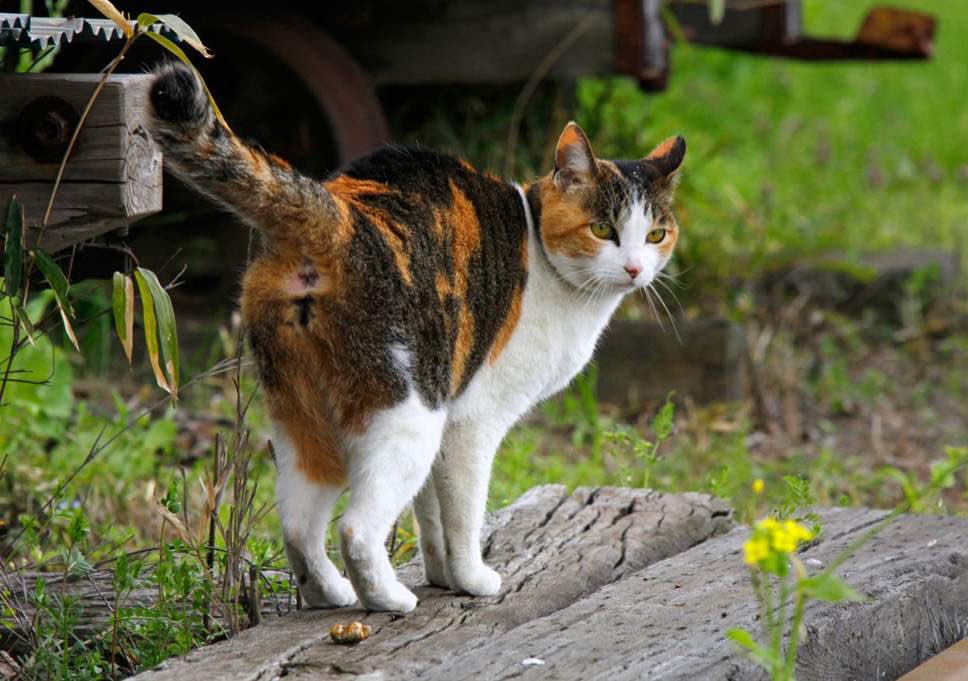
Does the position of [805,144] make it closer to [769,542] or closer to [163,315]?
[163,315]

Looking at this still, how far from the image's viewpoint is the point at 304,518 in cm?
284

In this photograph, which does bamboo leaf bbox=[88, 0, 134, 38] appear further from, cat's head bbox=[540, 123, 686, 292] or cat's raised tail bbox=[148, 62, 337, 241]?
cat's head bbox=[540, 123, 686, 292]

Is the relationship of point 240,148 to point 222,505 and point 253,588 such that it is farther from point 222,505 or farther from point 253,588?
point 222,505

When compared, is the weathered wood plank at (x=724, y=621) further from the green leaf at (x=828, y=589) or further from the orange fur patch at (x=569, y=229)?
the orange fur patch at (x=569, y=229)

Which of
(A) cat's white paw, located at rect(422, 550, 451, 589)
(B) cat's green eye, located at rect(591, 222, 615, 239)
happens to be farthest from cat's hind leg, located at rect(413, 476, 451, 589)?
(B) cat's green eye, located at rect(591, 222, 615, 239)

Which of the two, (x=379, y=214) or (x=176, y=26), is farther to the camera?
(x=379, y=214)

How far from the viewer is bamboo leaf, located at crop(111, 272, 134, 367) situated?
8.68 feet

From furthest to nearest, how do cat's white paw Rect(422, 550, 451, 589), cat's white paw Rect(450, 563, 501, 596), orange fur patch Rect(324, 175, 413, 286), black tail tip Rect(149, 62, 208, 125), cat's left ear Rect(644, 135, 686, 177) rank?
1. cat's left ear Rect(644, 135, 686, 177)
2. cat's white paw Rect(422, 550, 451, 589)
3. cat's white paw Rect(450, 563, 501, 596)
4. orange fur patch Rect(324, 175, 413, 286)
5. black tail tip Rect(149, 62, 208, 125)

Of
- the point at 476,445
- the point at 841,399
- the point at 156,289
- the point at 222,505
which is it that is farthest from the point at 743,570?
the point at 841,399

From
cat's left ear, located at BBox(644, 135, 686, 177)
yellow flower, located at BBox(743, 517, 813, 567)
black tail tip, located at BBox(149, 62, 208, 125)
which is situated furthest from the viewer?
cat's left ear, located at BBox(644, 135, 686, 177)

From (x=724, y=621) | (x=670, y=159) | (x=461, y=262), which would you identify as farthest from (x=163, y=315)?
(x=670, y=159)

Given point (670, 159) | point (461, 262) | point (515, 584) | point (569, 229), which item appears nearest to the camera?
point (461, 262)

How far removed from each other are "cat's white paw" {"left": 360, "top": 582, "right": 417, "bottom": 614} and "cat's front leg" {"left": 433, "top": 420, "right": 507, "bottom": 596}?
0.61 ft

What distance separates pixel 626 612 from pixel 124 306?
1.19 metres
